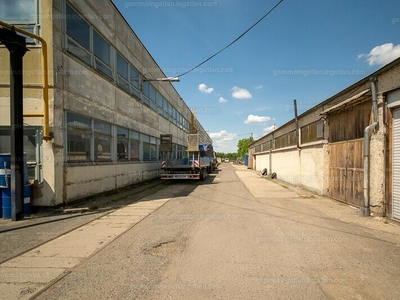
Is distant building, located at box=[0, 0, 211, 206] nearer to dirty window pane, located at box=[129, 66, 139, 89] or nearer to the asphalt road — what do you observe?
dirty window pane, located at box=[129, 66, 139, 89]

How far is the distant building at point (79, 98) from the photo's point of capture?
721cm

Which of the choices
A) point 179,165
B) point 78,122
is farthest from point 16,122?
point 179,165

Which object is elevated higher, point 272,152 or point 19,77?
point 19,77

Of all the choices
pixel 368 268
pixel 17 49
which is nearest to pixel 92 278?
pixel 368 268

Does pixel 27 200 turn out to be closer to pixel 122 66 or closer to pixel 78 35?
pixel 78 35

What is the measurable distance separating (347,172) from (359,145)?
4.02ft

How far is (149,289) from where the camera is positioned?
9.33 feet

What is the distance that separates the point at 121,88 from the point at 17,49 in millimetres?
6013

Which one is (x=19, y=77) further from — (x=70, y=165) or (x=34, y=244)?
(x=34, y=244)

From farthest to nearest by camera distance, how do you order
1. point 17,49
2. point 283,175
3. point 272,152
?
point 272,152 → point 283,175 → point 17,49

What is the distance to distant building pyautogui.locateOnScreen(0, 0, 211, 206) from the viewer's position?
7207 mm

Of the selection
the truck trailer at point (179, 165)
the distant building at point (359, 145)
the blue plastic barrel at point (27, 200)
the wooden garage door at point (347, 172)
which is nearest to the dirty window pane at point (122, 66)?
the truck trailer at point (179, 165)

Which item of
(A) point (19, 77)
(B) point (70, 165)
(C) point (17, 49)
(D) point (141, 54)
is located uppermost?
(D) point (141, 54)

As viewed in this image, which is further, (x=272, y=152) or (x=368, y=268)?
(x=272, y=152)
